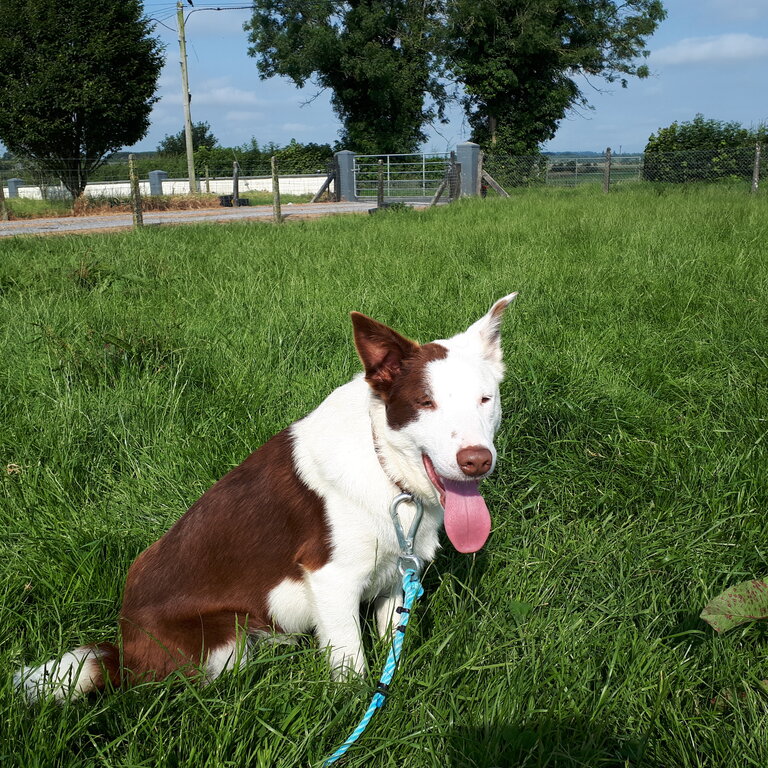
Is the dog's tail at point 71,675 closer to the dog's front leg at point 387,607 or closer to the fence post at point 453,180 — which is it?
the dog's front leg at point 387,607

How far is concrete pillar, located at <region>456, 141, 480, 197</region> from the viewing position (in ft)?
75.4

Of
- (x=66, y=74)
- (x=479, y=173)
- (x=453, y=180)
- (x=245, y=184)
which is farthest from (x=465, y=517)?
(x=245, y=184)

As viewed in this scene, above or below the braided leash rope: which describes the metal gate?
above

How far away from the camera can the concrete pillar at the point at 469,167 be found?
22984 mm

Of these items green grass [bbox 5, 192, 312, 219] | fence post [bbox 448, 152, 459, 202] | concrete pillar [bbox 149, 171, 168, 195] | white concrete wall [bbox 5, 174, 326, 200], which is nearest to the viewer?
green grass [bbox 5, 192, 312, 219]

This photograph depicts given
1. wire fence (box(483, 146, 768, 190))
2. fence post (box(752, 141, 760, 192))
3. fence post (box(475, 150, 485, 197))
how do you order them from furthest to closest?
fence post (box(475, 150, 485, 197)) < wire fence (box(483, 146, 768, 190)) < fence post (box(752, 141, 760, 192))

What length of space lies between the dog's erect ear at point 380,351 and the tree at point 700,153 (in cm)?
2375

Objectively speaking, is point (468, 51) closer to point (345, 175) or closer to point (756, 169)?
point (345, 175)

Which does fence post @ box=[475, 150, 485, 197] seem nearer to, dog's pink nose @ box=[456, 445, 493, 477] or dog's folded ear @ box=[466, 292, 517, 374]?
dog's folded ear @ box=[466, 292, 517, 374]

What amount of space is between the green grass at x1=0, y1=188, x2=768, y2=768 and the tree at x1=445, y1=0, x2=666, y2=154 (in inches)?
1253

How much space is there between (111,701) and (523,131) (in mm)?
37344

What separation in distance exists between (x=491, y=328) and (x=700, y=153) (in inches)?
977

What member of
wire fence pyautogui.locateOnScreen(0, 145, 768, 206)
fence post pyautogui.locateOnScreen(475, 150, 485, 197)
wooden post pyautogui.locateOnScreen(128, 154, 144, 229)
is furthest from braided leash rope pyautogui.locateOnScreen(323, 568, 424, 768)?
fence post pyautogui.locateOnScreen(475, 150, 485, 197)

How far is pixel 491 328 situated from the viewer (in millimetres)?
2197
